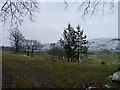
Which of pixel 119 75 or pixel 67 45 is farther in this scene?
pixel 67 45

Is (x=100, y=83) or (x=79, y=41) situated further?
(x=79, y=41)

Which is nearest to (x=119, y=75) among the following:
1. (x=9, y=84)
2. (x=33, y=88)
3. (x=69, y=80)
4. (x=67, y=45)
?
(x=69, y=80)

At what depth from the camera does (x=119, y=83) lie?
1772cm

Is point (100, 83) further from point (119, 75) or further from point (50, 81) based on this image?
point (50, 81)

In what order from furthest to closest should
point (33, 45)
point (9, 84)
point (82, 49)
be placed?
point (33, 45) → point (82, 49) → point (9, 84)

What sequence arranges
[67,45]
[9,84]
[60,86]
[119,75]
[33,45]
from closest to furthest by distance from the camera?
[9,84]
[60,86]
[119,75]
[67,45]
[33,45]

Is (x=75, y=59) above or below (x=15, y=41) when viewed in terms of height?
below

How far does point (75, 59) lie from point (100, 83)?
1695 inches

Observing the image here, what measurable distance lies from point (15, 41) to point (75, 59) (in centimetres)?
1524

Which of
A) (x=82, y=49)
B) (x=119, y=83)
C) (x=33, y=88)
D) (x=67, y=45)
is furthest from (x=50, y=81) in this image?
(x=82, y=49)

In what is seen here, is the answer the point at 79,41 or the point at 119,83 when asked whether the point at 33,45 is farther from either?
the point at 119,83

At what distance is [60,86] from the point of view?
17031mm

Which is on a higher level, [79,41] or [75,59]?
[79,41]

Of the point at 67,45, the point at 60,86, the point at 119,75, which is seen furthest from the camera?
the point at 67,45
